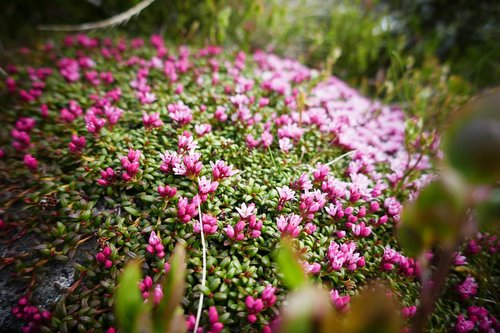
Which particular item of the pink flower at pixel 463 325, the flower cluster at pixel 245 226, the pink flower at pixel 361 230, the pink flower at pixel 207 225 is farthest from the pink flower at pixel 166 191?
the pink flower at pixel 463 325

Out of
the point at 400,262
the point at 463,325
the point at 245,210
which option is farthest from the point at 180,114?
the point at 463,325

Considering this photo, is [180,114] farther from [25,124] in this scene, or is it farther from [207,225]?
[25,124]

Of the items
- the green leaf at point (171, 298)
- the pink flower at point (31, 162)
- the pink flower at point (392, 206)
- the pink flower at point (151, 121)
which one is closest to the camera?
the green leaf at point (171, 298)

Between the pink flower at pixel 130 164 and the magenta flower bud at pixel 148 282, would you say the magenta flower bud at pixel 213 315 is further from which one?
the pink flower at pixel 130 164

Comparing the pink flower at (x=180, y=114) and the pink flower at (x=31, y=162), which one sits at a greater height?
the pink flower at (x=180, y=114)

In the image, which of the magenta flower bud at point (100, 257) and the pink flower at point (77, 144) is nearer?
the magenta flower bud at point (100, 257)

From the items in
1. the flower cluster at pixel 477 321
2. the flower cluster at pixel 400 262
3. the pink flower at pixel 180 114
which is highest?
the pink flower at pixel 180 114

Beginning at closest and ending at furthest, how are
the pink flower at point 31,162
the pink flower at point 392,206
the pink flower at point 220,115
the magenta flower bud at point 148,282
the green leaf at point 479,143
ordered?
the green leaf at point 479,143 → the magenta flower bud at point 148,282 → the pink flower at point 31,162 → the pink flower at point 392,206 → the pink flower at point 220,115
